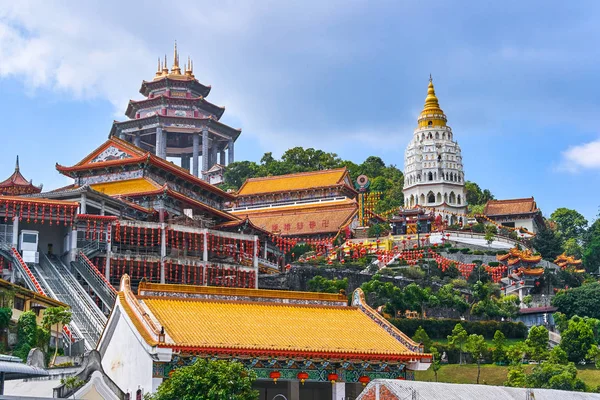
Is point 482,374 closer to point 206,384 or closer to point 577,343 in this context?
point 577,343

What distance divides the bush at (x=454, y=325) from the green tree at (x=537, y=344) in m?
7.05

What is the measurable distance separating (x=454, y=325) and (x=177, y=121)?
200 ft

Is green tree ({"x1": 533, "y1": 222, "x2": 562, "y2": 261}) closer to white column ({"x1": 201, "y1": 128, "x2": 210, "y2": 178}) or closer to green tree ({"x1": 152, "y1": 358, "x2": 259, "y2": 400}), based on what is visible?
white column ({"x1": 201, "y1": 128, "x2": 210, "y2": 178})

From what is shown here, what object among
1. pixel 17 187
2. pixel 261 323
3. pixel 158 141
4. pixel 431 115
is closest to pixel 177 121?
pixel 158 141

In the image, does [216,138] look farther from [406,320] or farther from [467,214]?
[406,320]

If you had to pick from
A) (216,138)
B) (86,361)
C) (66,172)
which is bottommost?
(86,361)

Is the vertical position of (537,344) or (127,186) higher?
(127,186)

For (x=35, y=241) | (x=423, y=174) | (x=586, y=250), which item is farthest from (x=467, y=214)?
(x=35, y=241)

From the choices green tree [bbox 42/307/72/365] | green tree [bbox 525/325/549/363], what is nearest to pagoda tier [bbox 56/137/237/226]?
green tree [bbox 525/325/549/363]

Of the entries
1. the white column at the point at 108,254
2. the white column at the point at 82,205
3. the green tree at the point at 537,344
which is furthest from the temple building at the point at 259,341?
the white column at the point at 82,205

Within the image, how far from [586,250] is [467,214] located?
13.5 metres

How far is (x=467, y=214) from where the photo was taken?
112 m

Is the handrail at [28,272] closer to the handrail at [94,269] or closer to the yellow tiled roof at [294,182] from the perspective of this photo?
the handrail at [94,269]

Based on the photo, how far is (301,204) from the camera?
107500mm
